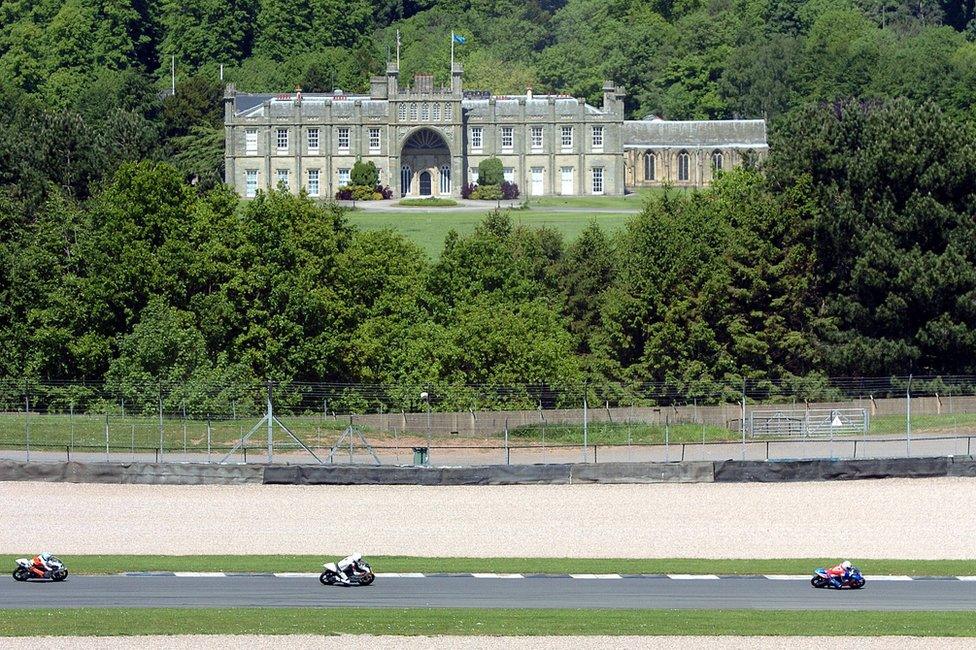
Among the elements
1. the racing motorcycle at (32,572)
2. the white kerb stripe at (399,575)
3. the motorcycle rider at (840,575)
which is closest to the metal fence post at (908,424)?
the motorcycle rider at (840,575)

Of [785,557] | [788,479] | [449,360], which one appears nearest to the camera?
[785,557]

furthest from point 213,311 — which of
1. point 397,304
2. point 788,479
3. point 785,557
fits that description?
point 785,557

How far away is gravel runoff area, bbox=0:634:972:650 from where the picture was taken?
123ft

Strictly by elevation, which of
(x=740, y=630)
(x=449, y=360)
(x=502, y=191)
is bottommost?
(x=740, y=630)

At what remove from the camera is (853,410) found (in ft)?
→ 215

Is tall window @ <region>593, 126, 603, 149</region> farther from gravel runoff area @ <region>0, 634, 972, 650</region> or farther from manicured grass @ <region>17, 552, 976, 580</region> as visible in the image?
gravel runoff area @ <region>0, 634, 972, 650</region>

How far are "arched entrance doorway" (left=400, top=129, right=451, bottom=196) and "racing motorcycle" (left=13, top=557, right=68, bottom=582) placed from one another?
10876cm

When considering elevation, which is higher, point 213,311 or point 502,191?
point 502,191

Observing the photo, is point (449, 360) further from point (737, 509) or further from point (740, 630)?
point (740, 630)

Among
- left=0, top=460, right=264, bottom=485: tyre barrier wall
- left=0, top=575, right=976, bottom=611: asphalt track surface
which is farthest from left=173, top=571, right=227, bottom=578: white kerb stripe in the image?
left=0, top=460, right=264, bottom=485: tyre barrier wall

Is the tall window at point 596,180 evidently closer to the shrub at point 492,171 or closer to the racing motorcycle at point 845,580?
the shrub at point 492,171

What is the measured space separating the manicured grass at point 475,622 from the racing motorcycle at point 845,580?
211 centimetres

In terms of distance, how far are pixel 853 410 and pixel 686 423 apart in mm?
5168

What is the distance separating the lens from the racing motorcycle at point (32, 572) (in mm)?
42531
